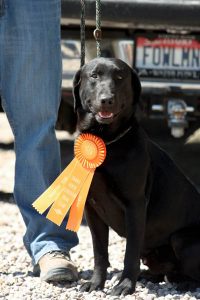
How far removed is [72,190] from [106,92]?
18.9 inches

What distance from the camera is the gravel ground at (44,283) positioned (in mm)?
3418

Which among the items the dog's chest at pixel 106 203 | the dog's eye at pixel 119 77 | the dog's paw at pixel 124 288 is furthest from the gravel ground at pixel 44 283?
the dog's eye at pixel 119 77

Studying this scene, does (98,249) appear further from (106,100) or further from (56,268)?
(106,100)

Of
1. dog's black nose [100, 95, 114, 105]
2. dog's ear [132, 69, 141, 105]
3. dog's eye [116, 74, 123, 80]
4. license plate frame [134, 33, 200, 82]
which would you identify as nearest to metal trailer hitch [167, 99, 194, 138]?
license plate frame [134, 33, 200, 82]

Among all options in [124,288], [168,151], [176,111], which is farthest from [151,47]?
[124,288]

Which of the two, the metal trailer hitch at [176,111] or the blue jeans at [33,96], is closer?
the blue jeans at [33,96]

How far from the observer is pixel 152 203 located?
360 cm

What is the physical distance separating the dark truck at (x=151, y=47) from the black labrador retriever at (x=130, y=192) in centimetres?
156

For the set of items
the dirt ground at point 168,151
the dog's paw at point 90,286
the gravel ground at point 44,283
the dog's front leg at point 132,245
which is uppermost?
the dog's front leg at point 132,245

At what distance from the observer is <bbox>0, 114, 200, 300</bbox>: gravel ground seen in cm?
342

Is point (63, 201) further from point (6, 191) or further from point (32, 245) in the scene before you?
point (6, 191)

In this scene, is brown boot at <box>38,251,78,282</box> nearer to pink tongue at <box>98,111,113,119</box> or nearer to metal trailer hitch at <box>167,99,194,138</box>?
pink tongue at <box>98,111,113,119</box>

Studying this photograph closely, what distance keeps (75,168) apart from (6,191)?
2.24 metres

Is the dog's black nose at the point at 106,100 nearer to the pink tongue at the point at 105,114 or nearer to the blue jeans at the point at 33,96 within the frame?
the pink tongue at the point at 105,114
